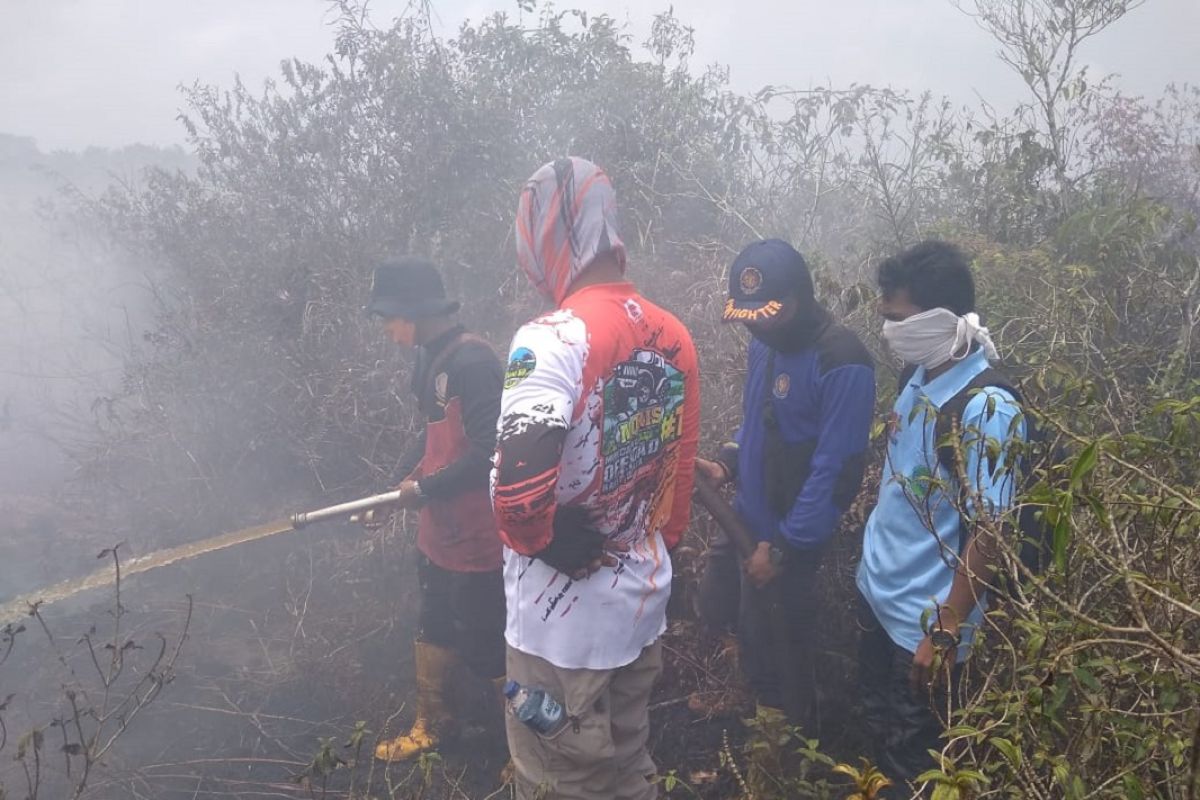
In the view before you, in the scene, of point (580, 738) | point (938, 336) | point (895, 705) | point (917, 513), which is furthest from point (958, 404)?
point (580, 738)

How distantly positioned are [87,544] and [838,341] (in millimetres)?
5292

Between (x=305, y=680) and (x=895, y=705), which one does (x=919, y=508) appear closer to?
(x=895, y=705)

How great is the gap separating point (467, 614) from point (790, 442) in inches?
58.6

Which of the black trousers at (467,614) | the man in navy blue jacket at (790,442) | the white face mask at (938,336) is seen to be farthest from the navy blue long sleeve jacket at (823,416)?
the black trousers at (467,614)

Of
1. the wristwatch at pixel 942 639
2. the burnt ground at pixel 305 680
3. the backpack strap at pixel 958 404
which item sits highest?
the backpack strap at pixel 958 404

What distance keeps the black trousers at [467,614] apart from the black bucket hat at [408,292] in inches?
40.9

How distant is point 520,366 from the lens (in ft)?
6.03

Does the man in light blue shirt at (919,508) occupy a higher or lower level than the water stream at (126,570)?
higher

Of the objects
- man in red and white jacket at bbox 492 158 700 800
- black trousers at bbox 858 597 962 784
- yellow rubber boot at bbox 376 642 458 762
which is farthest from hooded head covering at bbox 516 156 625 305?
yellow rubber boot at bbox 376 642 458 762

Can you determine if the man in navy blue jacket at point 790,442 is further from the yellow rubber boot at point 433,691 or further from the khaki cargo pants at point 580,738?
the yellow rubber boot at point 433,691

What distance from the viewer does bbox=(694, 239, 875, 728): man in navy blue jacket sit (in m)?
2.57

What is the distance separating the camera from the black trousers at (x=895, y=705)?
228 cm

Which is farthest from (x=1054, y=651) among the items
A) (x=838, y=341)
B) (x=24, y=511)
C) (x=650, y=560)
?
(x=24, y=511)

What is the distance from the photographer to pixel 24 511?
599cm
